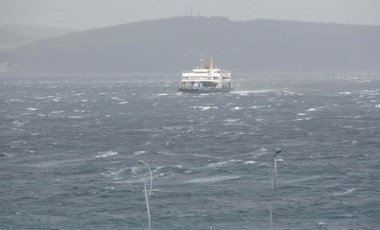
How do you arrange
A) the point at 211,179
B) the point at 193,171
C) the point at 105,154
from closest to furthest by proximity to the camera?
the point at 211,179 < the point at 193,171 < the point at 105,154

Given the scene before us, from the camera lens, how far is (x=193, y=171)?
72.2 metres

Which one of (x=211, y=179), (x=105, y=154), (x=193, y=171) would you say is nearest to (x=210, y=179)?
(x=211, y=179)

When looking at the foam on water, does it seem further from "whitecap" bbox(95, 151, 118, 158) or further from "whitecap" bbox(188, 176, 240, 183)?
"whitecap" bbox(95, 151, 118, 158)

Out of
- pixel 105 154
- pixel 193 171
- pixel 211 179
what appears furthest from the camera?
pixel 105 154

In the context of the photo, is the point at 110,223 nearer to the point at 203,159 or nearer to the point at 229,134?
the point at 203,159

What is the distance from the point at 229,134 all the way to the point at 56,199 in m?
40.5

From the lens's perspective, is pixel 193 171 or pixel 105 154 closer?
pixel 193 171

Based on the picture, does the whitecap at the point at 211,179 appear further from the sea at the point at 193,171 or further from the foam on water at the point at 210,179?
the sea at the point at 193,171

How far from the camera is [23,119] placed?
424 ft

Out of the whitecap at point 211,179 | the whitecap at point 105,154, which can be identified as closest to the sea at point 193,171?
the whitecap at point 211,179

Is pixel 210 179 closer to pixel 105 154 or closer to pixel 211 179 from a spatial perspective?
pixel 211 179

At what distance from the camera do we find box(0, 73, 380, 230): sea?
186 feet

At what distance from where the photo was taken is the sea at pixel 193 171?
186ft

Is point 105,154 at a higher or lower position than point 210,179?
lower
